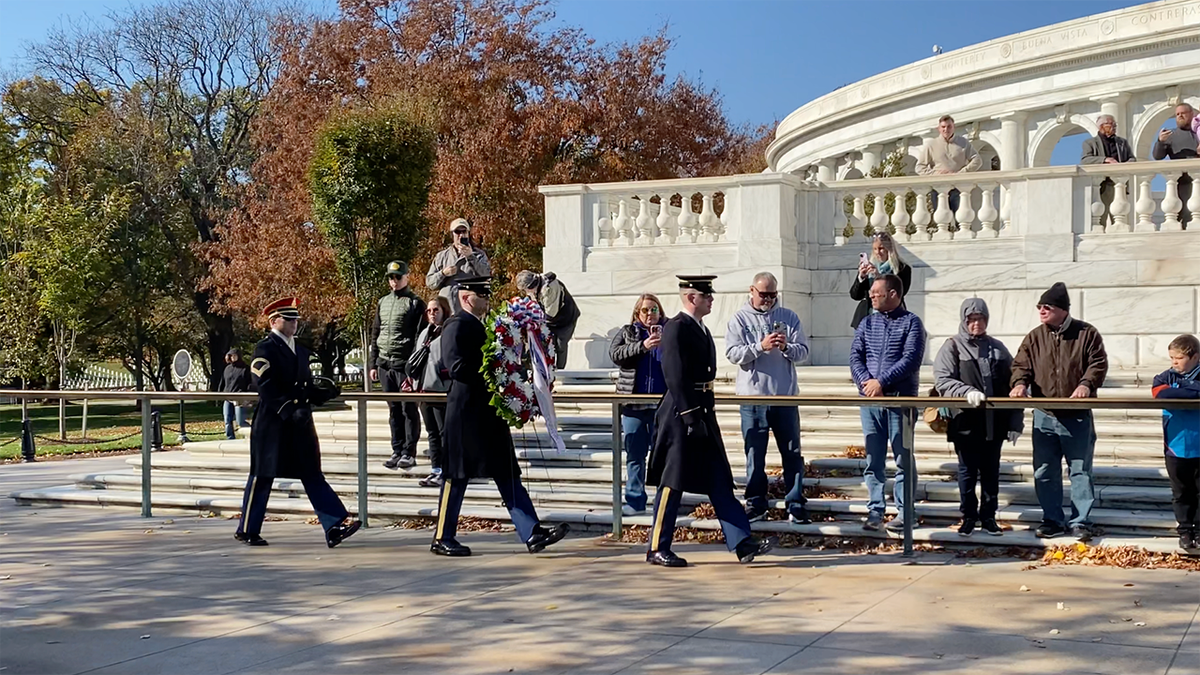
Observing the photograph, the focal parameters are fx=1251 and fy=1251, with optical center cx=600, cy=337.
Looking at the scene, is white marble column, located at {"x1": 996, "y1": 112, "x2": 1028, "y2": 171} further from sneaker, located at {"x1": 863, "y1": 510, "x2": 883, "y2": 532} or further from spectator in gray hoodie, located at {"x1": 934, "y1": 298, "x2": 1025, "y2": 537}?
sneaker, located at {"x1": 863, "y1": 510, "x2": 883, "y2": 532}

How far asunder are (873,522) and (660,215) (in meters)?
7.82

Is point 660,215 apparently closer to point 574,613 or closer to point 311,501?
point 311,501

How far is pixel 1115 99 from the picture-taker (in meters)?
26.8

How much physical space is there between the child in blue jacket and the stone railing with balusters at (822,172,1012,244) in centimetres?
691

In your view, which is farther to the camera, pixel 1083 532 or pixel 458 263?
pixel 458 263

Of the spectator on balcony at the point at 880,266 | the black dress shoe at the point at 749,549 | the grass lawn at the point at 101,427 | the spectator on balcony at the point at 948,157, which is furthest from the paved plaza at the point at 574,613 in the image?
the grass lawn at the point at 101,427

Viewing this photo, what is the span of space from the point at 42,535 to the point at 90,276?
20.6 metres

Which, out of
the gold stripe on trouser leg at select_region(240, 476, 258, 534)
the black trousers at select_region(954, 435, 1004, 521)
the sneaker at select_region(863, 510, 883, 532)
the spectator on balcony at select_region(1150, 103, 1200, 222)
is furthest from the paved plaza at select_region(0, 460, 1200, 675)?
the spectator on balcony at select_region(1150, 103, 1200, 222)

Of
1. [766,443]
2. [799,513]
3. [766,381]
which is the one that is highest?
[766,381]

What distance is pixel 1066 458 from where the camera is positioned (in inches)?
328

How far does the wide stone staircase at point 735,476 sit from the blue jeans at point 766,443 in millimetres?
233

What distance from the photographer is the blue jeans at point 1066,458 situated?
826cm

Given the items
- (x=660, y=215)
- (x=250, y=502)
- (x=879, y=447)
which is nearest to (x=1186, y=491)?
(x=879, y=447)

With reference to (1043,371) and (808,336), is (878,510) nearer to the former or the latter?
(1043,371)
